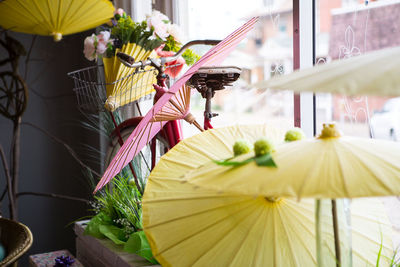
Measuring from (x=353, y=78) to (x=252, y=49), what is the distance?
179 cm

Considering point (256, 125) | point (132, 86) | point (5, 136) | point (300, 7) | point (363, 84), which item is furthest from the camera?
point (5, 136)

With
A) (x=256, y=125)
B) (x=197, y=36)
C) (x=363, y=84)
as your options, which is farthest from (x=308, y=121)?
(x=363, y=84)

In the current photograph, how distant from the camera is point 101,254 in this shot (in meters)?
1.59

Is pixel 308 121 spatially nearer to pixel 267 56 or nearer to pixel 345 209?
pixel 267 56

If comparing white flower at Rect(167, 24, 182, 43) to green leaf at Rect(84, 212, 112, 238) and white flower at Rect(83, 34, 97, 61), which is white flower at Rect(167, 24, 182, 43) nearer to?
white flower at Rect(83, 34, 97, 61)

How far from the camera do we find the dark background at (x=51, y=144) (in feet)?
9.44

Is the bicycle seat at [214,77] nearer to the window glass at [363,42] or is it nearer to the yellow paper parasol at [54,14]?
the window glass at [363,42]

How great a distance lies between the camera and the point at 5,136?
2.81 metres

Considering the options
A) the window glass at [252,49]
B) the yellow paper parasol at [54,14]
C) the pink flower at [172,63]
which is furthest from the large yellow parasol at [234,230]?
the yellow paper parasol at [54,14]

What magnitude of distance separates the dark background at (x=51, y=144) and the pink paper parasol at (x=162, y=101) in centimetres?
169

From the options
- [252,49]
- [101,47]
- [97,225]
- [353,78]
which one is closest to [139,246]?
[97,225]

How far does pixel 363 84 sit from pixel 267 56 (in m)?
1.26

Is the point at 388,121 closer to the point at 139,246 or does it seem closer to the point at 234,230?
the point at 234,230

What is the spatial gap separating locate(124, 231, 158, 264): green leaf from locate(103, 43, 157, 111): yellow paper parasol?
0.51 m
